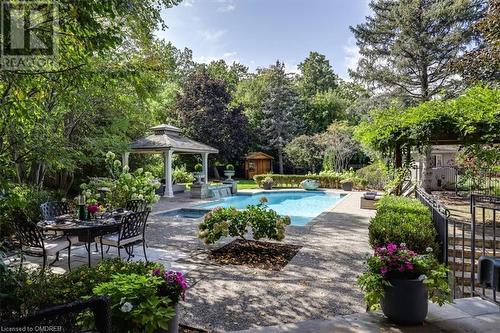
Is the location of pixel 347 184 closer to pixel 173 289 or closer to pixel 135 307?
pixel 173 289

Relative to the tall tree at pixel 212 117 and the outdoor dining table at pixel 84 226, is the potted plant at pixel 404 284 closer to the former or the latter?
the outdoor dining table at pixel 84 226

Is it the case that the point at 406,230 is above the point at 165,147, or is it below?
below

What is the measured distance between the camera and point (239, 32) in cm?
1803

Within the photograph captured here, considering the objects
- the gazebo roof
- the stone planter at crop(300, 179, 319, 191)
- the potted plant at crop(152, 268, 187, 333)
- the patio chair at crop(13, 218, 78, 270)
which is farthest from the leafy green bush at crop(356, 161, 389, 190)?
the potted plant at crop(152, 268, 187, 333)

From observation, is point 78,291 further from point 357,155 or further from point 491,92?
point 357,155

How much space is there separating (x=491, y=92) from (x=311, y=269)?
15.6ft

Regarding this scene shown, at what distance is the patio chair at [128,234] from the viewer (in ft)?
17.4

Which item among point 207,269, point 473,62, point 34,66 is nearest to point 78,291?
point 34,66

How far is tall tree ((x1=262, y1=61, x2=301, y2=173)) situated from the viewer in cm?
3000

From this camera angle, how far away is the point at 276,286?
4602mm

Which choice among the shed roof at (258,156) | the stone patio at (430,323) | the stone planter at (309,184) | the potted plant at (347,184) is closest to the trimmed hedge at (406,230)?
the stone patio at (430,323)

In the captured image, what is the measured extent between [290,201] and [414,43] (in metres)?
12.1

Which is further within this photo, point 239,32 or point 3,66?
point 239,32

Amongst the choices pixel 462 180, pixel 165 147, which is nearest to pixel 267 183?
pixel 165 147
